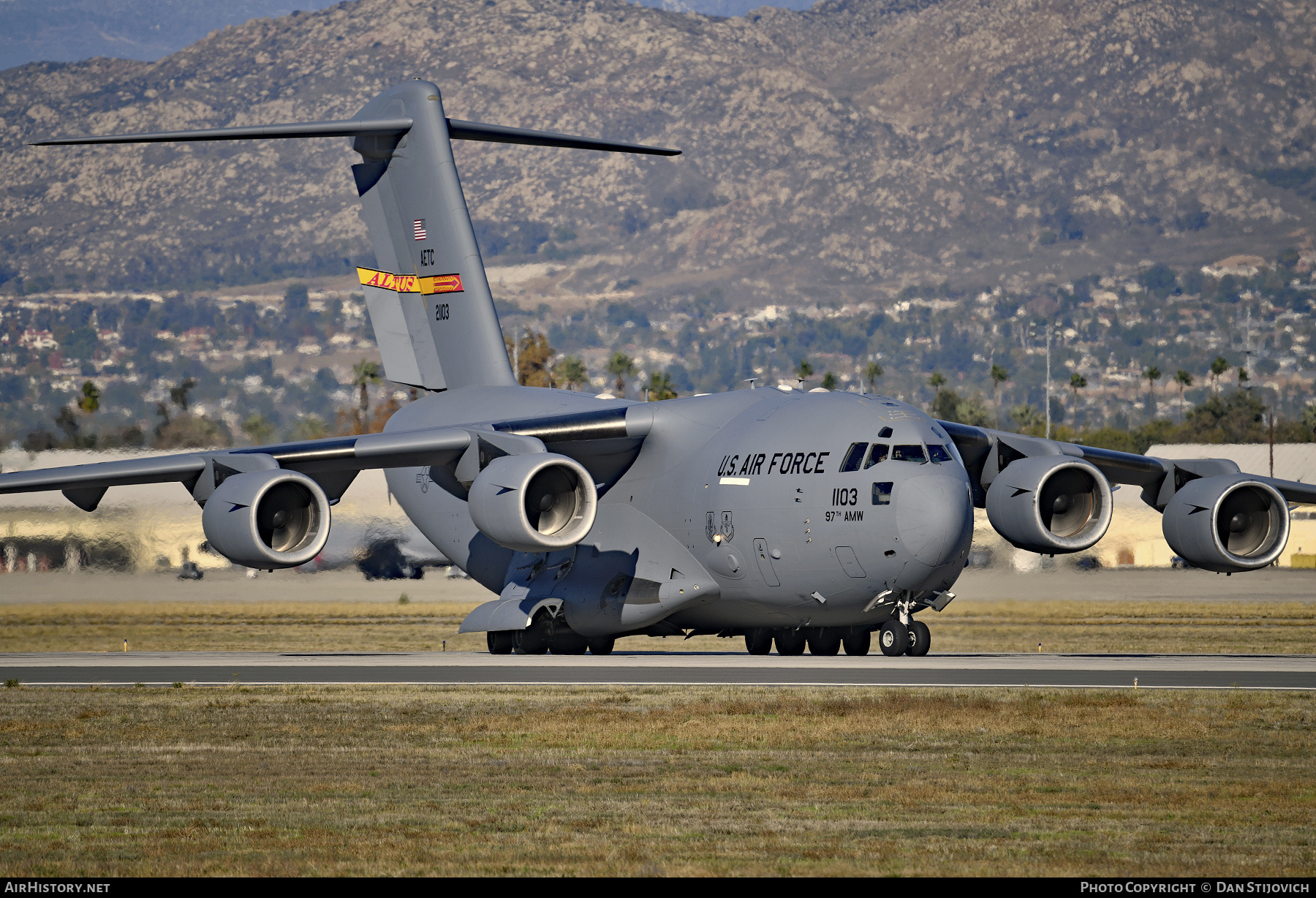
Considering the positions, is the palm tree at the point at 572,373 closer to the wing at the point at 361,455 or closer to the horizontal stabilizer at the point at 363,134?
the horizontal stabilizer at the point at 363,134

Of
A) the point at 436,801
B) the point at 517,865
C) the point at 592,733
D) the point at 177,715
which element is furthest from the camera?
the point at 177,715

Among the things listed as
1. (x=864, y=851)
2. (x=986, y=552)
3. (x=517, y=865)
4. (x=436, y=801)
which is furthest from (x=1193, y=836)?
(x=986, y=552)

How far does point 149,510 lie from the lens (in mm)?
30609

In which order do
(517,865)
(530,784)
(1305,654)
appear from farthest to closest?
(1305,654) < (530,784) < (517,865)

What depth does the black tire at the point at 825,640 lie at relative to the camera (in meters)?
22.9

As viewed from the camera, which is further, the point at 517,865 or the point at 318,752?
the point at 318,752

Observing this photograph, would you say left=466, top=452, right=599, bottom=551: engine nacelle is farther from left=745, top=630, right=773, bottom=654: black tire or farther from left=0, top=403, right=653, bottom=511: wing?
left=745, top=630, right=773, bottom=654: black tire

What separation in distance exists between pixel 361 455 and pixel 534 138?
6.30 metres

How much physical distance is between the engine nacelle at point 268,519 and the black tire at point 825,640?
270 inches

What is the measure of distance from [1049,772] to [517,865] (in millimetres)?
4523

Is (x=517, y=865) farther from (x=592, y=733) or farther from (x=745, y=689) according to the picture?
(x=745, y=689)

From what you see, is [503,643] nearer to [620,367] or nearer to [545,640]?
[545,640]

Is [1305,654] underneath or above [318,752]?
underneath
